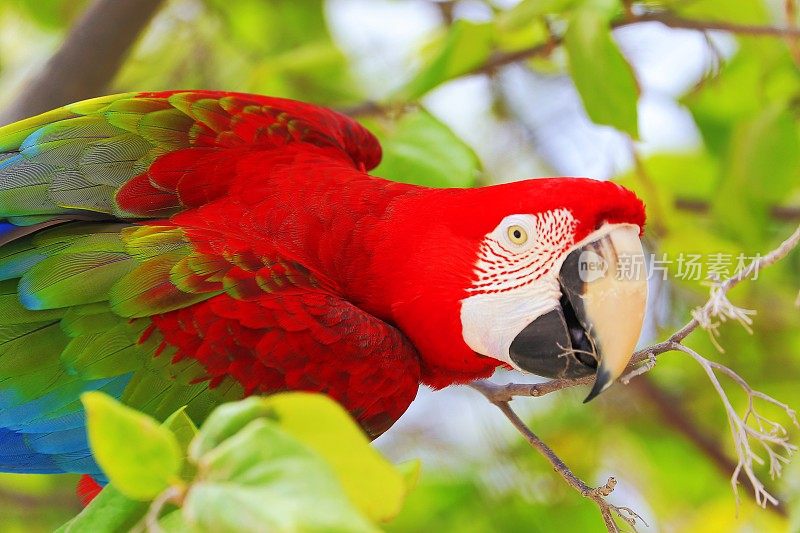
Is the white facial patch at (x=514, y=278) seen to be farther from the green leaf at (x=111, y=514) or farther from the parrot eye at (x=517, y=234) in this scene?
the green leaf at (x=111, y=514)

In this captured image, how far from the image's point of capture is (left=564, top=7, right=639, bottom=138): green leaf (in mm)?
999

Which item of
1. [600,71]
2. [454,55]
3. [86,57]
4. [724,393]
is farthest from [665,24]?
[86,57]

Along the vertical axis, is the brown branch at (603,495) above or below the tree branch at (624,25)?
below

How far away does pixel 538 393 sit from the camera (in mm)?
800

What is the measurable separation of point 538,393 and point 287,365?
9.3 inches

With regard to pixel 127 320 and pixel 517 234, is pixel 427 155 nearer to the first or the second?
pixel 517 234

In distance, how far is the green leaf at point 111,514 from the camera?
0.55m

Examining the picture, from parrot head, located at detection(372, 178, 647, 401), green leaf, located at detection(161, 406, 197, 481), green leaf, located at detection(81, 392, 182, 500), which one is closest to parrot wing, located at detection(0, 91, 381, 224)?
parrot head, located at detection(372, 178, 647, 401)

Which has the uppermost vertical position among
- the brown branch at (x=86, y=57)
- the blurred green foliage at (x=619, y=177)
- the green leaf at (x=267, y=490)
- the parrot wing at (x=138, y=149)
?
the brown branch at (x=86, y=57)

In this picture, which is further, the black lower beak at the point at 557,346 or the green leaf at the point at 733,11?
the green leaf at the point at 733,11

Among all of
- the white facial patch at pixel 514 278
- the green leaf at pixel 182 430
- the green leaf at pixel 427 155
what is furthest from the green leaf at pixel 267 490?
the green leaf at pixel 427 155

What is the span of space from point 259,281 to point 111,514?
1.04 feet

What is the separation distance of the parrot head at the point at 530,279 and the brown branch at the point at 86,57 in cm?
51

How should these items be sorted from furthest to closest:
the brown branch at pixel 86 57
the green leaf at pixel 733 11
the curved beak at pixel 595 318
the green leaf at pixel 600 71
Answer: the green leaf at pixel 733 11, the brown branch at pixel 86 57, the green leaf at pixel 600 71, the curved beak at pixel 595 318
